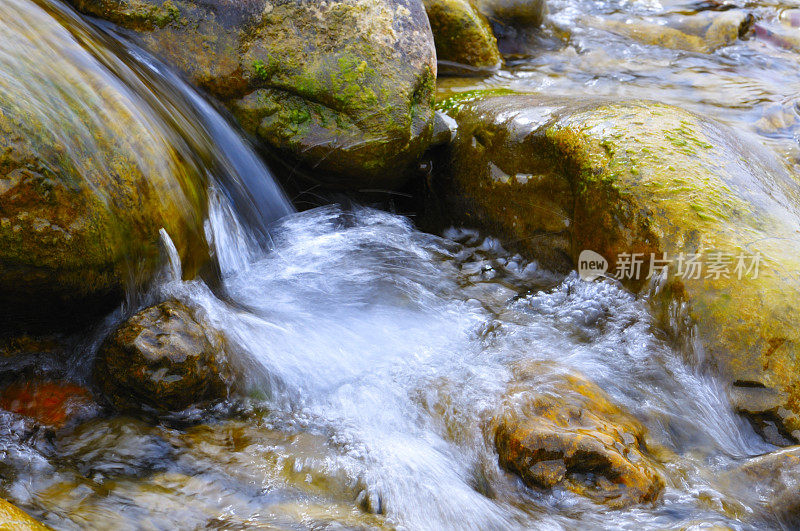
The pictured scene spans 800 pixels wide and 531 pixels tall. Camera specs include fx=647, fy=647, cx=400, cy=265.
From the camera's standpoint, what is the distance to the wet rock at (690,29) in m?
7.96

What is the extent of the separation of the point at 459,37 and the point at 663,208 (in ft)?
12.1

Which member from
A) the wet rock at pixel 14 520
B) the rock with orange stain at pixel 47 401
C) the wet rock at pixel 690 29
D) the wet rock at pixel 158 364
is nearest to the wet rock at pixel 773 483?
the wet rock at pixel 158 364

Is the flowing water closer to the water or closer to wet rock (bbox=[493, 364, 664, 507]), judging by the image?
wet rock (bbox=[493, 364, 664, 507])

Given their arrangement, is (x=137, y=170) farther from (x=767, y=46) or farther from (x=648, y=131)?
(x=767, y=46)

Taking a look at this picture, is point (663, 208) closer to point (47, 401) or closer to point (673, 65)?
point (47, 401)

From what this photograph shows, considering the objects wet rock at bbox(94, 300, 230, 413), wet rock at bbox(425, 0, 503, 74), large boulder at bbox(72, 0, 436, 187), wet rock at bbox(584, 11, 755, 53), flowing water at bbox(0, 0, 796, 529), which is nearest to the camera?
flowing water at bbox(0, 0, 796, 529)

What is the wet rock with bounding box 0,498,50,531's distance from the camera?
6.10ft

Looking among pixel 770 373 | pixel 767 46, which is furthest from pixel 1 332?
pixel 767 46

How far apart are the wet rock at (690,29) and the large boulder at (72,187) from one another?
658cm

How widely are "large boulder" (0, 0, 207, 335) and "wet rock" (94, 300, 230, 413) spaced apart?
0.30 meters

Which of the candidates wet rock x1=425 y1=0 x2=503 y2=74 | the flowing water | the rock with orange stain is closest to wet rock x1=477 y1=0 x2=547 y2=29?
wet rock x1=425 y1=0 x2=503 y2=74

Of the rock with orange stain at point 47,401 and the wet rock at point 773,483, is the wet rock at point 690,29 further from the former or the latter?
the rock with orange stain at point 47,401

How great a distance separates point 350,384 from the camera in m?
3.41

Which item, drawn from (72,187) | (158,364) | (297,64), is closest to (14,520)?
(158,364)
